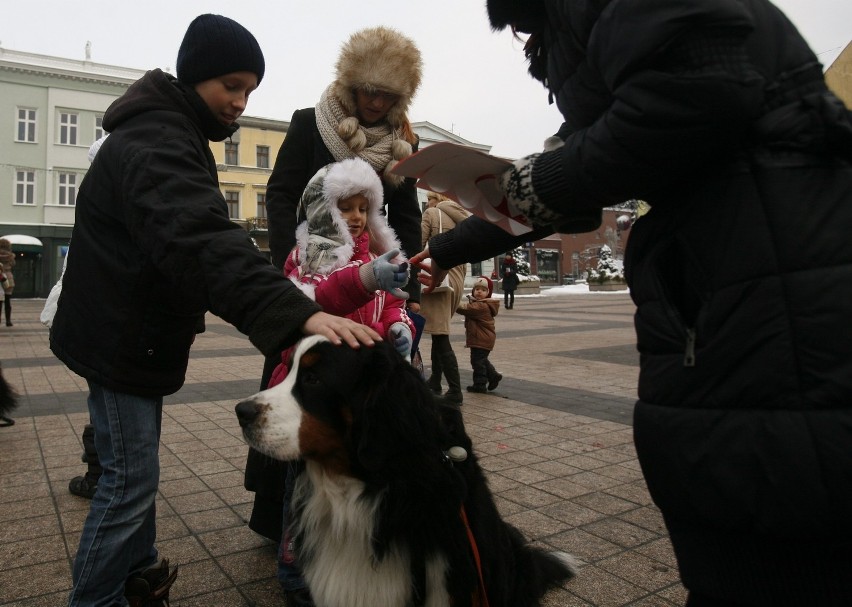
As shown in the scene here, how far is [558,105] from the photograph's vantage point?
148 cm

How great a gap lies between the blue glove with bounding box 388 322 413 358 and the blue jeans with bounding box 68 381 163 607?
923 mm

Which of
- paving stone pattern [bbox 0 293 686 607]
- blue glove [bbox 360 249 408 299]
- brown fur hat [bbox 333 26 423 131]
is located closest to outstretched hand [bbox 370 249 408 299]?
blue glove [bbox 360 249 408 299]

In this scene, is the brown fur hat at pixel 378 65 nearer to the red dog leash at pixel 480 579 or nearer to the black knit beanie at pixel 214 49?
the black knit beanie at pixel 214 49

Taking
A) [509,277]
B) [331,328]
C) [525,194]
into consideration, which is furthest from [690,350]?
[509,277]

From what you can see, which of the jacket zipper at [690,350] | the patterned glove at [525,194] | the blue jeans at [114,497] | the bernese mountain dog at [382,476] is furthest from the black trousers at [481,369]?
the jacket zipper at [690,350]

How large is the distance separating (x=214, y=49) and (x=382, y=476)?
156 cm

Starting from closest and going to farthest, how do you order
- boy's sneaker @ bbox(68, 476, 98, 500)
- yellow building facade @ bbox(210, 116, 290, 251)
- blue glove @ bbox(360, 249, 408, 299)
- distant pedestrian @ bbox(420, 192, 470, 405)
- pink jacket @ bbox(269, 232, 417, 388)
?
blue glove @ bbox(360, 249, 408, 299)
pink jacket @ bbox(269, 232, 417, 388)
boy's sneaker @ bbox(68, 476, 98, 500)
distant pedestrian @ bbox(420, 192, 470, 405)
yellow building facade @ bbox(210, 116, 290, 251)

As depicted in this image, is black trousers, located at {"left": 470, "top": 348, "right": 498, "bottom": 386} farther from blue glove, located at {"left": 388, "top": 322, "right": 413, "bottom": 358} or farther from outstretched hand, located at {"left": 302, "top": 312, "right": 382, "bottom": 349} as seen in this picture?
outstretched hand, located at {"left": 302, "top": 312, "right": 382, "bottom": 349}

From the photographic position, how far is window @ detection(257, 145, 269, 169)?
152 ft

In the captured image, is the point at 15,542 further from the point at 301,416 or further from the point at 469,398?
the point at 469,398

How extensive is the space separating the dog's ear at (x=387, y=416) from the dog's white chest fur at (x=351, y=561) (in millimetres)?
201

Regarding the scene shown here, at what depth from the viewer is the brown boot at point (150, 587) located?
225cm

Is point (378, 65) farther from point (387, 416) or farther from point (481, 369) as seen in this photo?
point (481, 369)

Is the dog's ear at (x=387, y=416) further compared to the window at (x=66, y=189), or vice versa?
the window at (x=66, y=189)
